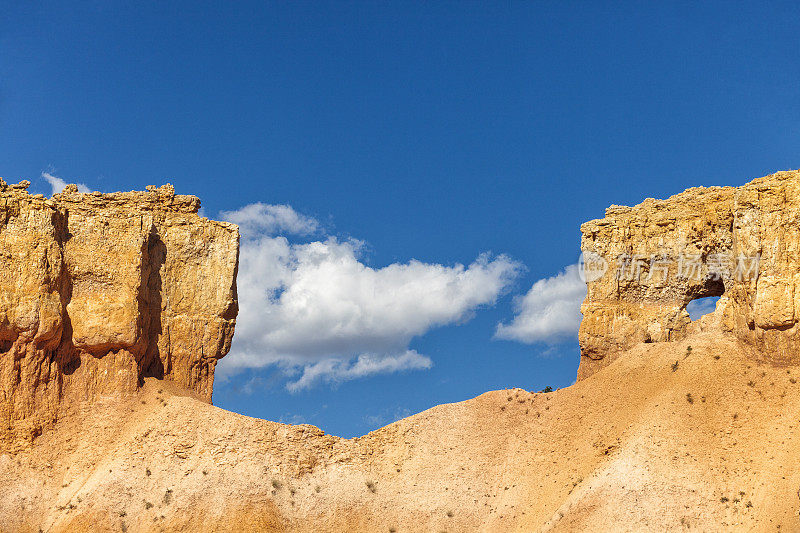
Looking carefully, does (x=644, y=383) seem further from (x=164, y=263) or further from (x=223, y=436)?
(x=164, y=263)

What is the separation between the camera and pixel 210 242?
4522cm

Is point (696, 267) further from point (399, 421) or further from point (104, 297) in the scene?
point (104, 297)

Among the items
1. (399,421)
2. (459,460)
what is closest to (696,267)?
(459,460)

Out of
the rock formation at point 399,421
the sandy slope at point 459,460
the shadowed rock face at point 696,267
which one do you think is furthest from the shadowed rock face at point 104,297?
the shadowed rock face at point 696,267

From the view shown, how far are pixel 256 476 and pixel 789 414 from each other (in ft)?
69.6

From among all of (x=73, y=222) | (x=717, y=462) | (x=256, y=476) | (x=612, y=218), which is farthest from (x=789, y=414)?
(x=73, y=222)

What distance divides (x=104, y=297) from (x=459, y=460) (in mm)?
17740

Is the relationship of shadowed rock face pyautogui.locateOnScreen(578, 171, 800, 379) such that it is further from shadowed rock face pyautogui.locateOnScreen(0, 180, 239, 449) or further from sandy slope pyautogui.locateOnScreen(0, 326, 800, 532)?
shadowed rock face pyautogui.locateOnScreen(0, 180, 239, 449)

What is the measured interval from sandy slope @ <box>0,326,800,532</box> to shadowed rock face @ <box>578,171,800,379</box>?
155 cm

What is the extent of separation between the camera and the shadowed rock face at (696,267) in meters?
36.5

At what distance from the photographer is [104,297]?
4219 centimetres

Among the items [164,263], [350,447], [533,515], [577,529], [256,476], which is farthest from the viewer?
[164,263]

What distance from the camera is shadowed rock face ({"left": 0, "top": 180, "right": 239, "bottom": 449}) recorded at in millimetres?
40031

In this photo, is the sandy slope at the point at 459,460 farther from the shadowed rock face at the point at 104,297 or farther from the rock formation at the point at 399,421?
the shadowed rock face at the point at 104,297
